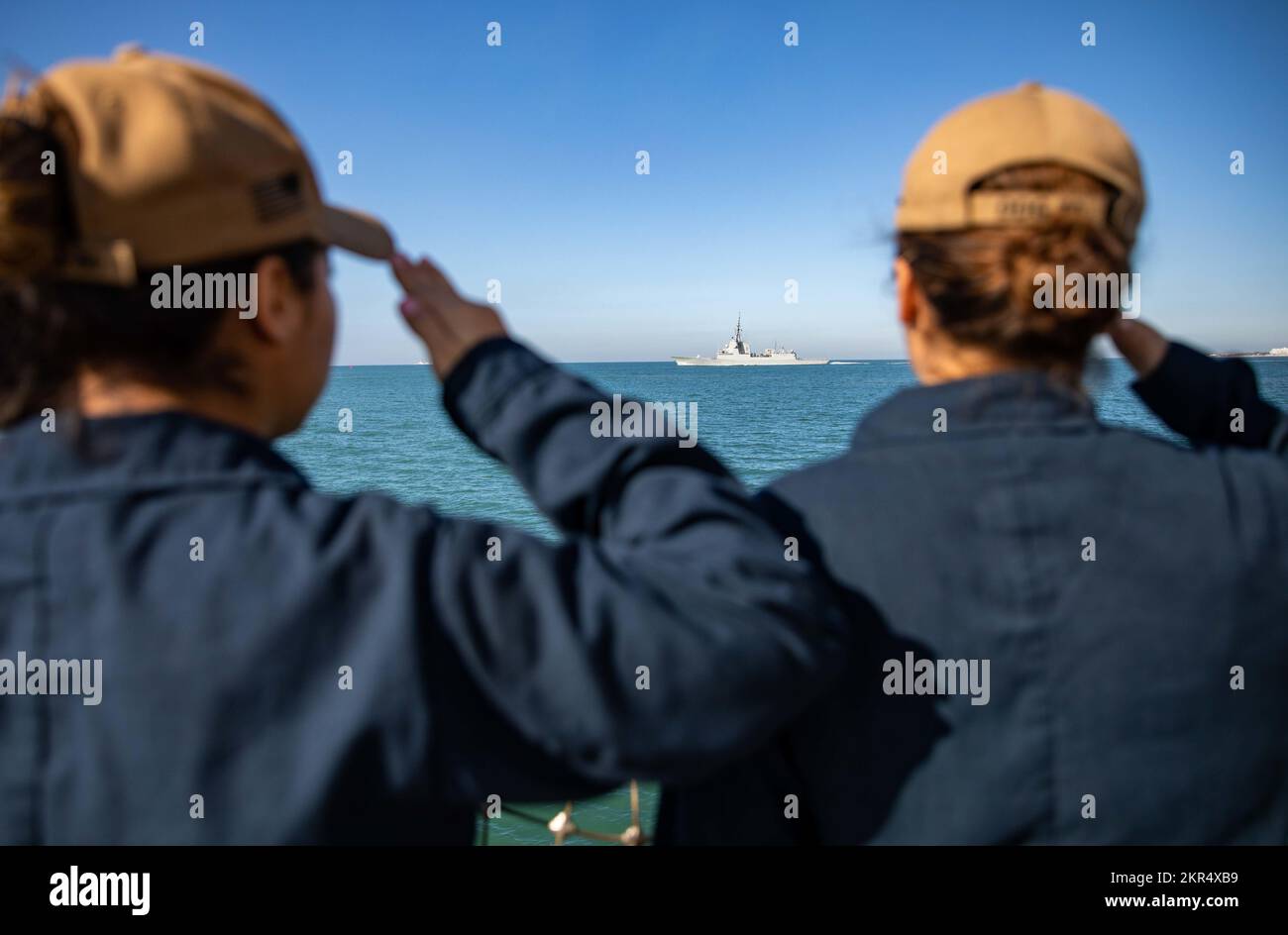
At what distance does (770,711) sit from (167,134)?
3.67 feet

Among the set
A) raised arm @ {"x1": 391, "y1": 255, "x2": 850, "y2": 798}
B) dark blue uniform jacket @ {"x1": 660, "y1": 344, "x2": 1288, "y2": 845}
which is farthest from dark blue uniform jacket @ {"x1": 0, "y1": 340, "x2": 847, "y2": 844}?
dark blue uniform jacket @ {"x1": 660, "y1": 344, "x2": 1288, "y2": 845}

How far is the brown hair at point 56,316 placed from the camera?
105 cm

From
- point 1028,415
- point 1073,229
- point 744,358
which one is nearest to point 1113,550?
point 1028,415

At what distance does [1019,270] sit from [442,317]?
3.17 feet

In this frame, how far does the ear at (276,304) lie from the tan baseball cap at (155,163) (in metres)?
0.05

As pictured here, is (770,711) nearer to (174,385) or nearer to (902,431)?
(902,431)

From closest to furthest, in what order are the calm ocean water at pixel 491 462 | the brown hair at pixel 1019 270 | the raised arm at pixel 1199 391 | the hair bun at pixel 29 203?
the hair bun at pixel 29 203
the brown hair at pixel 1019 270
the raised arm at pixel 1199 391
the calm ocean water at pixel 491 462

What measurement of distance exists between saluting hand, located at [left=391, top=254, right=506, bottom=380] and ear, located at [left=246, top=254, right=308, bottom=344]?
0.20 meters

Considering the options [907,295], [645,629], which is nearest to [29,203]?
[645,629]

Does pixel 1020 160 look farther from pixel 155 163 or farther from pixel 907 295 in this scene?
pixel 155 163

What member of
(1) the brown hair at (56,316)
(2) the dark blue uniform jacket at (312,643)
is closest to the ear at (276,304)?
(1) the brown hair at (56,316)

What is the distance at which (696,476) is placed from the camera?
1.20 m

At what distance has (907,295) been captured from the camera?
150 cm

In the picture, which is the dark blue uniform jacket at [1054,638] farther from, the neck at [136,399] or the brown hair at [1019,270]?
the neck at [136,399]
